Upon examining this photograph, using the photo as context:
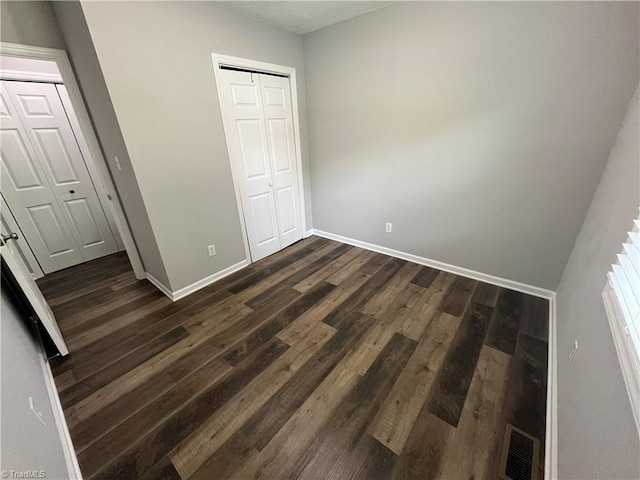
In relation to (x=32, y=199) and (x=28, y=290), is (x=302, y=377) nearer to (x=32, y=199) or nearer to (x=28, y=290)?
(x=28, y=290)

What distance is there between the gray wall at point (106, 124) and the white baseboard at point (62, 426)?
0.98 m

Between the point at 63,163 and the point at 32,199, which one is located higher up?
the point at 63,163

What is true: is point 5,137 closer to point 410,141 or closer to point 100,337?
point 100,337

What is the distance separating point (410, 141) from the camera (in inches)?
101

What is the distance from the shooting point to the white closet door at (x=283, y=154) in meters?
2.86

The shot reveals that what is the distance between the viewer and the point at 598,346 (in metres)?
1.09

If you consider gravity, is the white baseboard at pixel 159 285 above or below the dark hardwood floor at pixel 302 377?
above

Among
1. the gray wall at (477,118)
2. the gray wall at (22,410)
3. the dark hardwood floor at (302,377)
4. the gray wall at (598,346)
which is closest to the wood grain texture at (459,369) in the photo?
the dark hardwood floor at (302,377)

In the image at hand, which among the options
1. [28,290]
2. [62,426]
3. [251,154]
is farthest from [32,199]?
[62,426]

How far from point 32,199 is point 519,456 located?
464cm

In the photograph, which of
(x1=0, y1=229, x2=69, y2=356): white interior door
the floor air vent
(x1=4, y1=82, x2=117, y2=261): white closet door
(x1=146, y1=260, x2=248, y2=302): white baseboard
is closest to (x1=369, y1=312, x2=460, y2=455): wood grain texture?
the floor air vent

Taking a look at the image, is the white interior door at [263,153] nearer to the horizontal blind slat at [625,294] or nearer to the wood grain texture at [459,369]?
the wood grain texture at [459,369]

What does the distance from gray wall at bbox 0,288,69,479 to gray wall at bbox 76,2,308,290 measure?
1.02m

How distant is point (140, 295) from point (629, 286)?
11.1ft
